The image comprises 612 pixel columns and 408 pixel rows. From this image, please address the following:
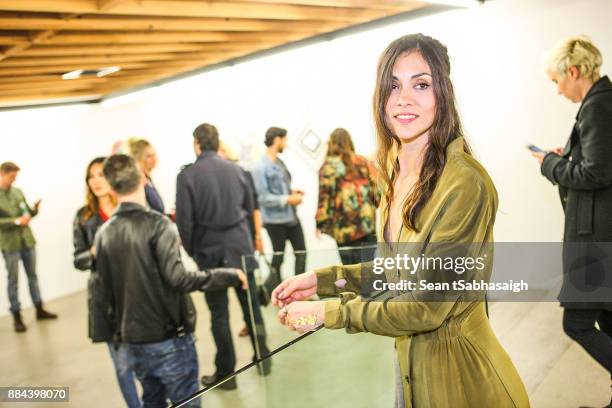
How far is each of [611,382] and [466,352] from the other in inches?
82.8

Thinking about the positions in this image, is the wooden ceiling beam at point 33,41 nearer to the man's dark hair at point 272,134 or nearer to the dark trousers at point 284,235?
the man's dark hair at point 272,134

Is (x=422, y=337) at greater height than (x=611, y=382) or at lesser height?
greater

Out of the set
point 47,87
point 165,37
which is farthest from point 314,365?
point 47,87

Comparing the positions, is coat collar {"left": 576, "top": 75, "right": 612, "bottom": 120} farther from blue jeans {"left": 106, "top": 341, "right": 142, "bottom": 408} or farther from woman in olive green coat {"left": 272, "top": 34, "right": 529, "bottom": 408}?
blue jeans {"left": 106, "top": 341, "right": 142, "bottom": 408}

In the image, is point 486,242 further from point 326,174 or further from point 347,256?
point 326,174

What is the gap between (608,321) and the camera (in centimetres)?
218

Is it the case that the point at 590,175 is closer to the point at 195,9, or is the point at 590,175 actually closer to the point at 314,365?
the point at 314,365

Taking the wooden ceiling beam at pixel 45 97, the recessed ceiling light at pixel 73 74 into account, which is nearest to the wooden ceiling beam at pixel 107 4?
the recessed ceiling light at pixel 73 74

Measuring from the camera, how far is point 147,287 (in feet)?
7.23

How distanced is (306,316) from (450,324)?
31 centimetres

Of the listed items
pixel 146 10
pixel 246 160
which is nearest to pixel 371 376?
pixel 146 10

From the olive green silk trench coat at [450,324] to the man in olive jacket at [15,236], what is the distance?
15.1ft

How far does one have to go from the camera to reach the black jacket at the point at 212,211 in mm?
3221

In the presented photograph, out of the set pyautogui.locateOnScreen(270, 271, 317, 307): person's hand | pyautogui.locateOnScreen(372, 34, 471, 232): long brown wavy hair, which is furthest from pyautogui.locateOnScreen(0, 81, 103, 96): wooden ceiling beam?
pyautogui.locateOnScreen(372, 34, 471, 232): long brown wavy hair
